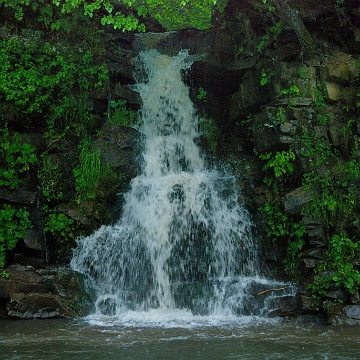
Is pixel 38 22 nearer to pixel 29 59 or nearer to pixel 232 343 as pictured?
pixel 29 59

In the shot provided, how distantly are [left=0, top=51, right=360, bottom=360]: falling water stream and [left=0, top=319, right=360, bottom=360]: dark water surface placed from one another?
13 millimetres

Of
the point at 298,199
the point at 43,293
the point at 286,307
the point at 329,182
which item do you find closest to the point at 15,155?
the point at 43,293

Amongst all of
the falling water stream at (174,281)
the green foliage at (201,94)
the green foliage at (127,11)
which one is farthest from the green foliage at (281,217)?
the green foliage at (127,11)

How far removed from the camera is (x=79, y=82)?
34.2 feet

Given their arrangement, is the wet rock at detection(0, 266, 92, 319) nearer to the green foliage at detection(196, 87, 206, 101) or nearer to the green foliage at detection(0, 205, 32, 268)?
the green foliage at detection(0, 205, 32, 268)

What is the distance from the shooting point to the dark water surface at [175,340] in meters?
5.11

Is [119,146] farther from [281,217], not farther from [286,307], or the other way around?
[286,307]

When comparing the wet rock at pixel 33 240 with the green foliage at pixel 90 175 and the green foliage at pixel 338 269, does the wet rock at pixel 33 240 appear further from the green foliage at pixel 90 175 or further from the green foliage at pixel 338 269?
the green foliage at pixel 338 269

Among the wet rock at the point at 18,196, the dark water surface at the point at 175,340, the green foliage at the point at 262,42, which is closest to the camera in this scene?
the dark water surface at the point at 175,340

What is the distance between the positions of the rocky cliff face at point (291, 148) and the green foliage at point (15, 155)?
446 mm

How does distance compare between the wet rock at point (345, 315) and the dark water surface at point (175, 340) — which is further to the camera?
the wet rock at point (345, 315)

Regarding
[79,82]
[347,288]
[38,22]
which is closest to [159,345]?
[347,288]

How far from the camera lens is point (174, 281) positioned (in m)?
8.19

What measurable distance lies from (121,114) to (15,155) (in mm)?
2625
